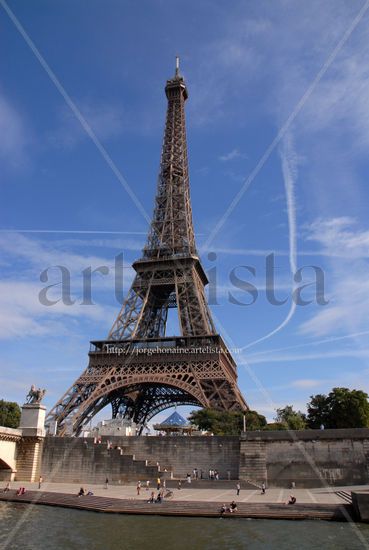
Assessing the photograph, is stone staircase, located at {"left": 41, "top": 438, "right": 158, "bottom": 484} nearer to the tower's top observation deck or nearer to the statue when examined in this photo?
the statue

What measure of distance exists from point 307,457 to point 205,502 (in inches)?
495

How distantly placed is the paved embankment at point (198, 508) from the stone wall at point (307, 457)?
35.8 ft

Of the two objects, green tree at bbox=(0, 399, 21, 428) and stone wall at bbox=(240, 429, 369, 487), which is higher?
green tree at bbox=(0, 399, 21, 428)

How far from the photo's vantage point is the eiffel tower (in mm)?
52172

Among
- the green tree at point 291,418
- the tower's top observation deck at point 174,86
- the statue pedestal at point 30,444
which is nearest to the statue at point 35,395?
the statue pedestal at point 30,444

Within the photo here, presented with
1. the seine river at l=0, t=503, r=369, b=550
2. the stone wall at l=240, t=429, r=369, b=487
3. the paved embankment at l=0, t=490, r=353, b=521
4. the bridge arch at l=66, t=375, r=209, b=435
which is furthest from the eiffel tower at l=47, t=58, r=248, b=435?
the seine river at l=0, t=503, r=369, b=550

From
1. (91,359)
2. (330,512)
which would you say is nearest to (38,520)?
(330,512)

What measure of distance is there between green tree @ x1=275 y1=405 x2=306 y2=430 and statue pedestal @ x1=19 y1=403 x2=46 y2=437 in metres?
25.8

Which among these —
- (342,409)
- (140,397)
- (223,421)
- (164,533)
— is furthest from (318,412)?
(164,533)

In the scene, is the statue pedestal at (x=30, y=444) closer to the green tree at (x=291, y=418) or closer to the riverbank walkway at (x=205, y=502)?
the riverbank walkway at (x=205, y=502)

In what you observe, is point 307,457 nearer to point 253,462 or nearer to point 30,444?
point 253,462

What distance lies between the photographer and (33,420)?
41875 millimetres

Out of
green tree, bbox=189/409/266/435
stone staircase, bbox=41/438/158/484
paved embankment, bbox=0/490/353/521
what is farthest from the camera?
green tree, bbox=189/409/266/435

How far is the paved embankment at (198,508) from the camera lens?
24078 mm
